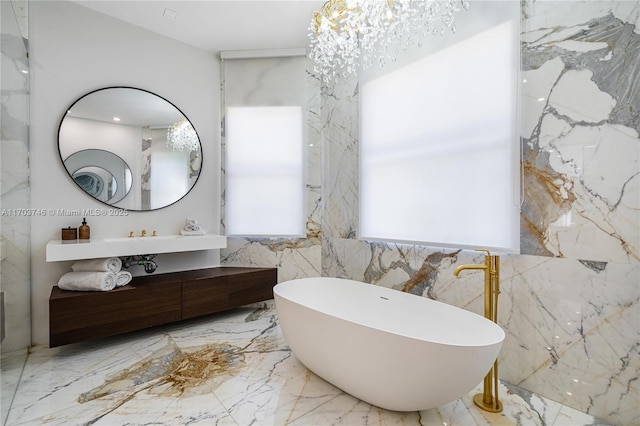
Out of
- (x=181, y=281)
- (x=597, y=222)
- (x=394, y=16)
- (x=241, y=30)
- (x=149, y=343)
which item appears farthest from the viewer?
(x=241, y=30)

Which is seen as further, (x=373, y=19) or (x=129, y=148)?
(x=129, y=148)

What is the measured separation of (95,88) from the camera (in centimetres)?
261

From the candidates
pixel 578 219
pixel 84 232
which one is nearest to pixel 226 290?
pixel 84 232

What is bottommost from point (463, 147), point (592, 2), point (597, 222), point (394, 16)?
point (597, 222)

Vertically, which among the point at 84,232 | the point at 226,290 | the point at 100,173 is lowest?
the point at 226,290

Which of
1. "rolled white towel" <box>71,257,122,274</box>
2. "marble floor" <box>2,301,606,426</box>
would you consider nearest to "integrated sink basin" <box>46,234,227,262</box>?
"rolled white towel" <box>71,257,122,274</box>

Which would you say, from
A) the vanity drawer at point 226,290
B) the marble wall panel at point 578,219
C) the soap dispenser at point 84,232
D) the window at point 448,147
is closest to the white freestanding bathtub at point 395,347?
the marble wall panel at point 578,219

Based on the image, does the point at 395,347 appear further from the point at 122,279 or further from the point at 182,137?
the point at 182,137

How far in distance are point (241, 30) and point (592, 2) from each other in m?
2.66

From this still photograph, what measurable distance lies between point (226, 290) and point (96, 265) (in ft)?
3.40

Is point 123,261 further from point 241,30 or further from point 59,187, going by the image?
point 241,30

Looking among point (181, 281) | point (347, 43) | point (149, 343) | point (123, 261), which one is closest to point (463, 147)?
point (347, 43)

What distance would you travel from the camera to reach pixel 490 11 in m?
1.86

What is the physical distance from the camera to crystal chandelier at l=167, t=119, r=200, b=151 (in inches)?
118
